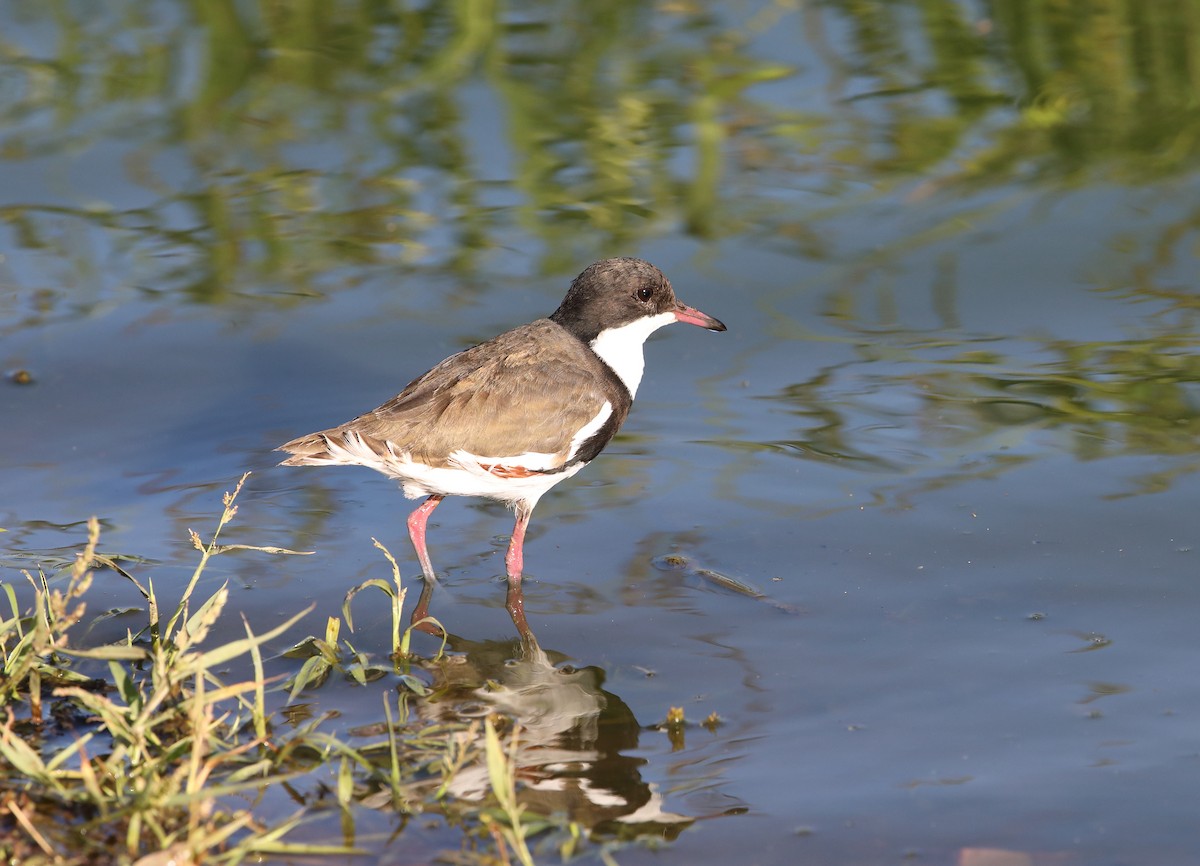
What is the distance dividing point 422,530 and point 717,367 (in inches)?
101

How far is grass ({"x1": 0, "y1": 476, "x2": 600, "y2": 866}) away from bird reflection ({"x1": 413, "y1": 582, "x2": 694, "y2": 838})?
104mm

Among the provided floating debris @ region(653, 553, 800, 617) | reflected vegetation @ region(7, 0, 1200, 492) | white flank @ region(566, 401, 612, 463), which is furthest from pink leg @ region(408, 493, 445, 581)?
reflected vegetation @ region(7, 0, 1200, 492)

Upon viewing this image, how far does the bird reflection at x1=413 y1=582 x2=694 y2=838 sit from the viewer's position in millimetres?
4766

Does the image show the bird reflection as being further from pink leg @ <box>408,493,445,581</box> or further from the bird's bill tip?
the bird's bill tip

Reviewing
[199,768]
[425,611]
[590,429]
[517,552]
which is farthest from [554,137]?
[199,768]

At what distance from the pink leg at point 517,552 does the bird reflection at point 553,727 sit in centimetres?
9

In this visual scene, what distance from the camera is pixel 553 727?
5387mm

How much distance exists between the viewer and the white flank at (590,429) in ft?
22.5

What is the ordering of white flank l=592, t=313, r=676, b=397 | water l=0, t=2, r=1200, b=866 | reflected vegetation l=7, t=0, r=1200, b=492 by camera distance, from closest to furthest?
water l=0, t=2, r=1200, b=866, white flank l=592, t=313, r=676, b=397, reflected vegetation l=7, t=0, r=1200, b=492

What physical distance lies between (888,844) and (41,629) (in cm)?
276

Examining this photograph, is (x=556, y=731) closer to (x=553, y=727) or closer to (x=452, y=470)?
(x=553, y=727)

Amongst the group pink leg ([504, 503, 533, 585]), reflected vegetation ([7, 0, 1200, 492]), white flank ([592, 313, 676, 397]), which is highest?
reflected vegetation ([7, 0, 1200, 492])

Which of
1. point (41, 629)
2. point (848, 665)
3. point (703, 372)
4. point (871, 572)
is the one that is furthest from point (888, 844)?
point (703, 372)

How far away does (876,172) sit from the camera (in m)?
10.4
